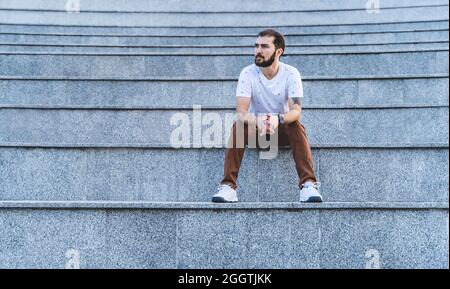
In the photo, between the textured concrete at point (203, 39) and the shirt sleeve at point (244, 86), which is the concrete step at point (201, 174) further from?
the textured concrete at point (203, 39)

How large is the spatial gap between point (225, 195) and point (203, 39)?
17.4 ft

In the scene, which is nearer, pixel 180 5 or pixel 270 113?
pixel 270 113

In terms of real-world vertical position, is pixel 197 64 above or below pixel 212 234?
above

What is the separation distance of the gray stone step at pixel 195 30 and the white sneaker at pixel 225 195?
521 centimetres

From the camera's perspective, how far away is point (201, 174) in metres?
6.24

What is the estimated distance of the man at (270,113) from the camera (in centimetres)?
555

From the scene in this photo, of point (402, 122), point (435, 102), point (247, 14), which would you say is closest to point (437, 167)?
point (402, 122)

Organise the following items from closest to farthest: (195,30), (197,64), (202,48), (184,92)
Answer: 1. (184,92)
2. (197,64)
3. (202,48)
4. (195,30)

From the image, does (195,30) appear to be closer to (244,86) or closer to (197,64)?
(197,64)

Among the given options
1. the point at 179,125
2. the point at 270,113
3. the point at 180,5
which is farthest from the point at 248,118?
the point at 180,5

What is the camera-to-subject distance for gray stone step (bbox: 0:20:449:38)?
10.3 metres

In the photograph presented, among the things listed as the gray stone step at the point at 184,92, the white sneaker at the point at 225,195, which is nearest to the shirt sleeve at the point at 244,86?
the white sneaker at the point at 225,195

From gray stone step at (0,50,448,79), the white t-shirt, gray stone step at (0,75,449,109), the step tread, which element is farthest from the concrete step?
→ gray stone step at (0,50,448,79)

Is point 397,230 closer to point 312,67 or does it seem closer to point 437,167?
point 437,167
